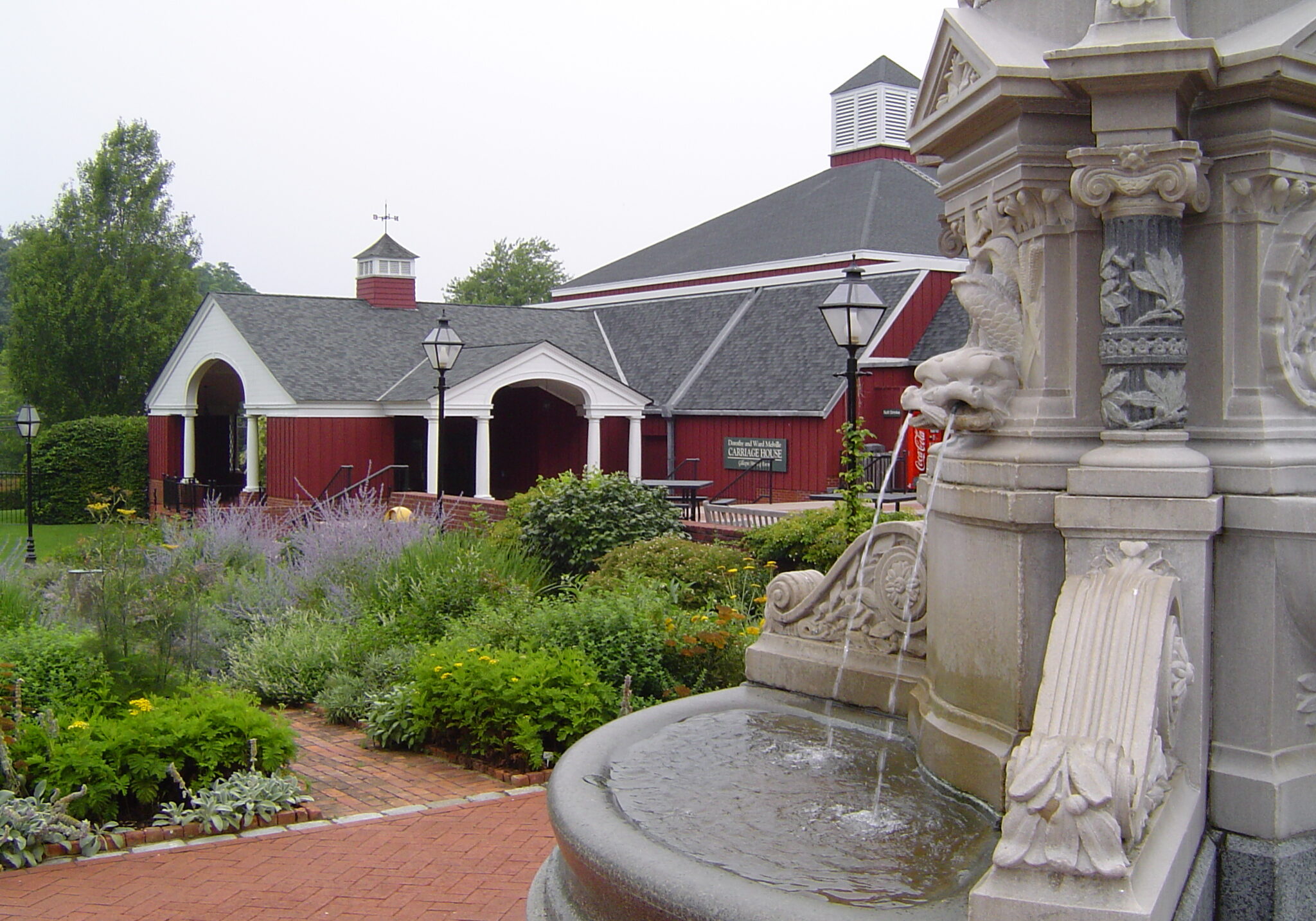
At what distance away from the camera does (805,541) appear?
12734 mm

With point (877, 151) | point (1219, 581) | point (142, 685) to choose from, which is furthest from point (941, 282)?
point (1219, 581)

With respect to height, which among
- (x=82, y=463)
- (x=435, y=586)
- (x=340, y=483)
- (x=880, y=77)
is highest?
(x=880, y=77)

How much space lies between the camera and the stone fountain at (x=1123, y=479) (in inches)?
131

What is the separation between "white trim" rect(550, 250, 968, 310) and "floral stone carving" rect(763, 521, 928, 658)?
1968 centimetres

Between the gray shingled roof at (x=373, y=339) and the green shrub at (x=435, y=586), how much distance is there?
13.8 metres

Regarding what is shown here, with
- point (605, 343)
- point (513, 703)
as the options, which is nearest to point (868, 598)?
point (513, 703)

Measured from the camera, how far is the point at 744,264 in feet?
108

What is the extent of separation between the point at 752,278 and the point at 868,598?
27.7 metres

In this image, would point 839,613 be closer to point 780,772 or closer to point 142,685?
point 780,772

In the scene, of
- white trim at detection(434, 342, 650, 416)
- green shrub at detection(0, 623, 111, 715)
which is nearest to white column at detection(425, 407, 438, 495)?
white trim at detection(434, 342, 650, 416)

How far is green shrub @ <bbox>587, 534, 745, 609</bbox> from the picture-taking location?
1107 centimetres

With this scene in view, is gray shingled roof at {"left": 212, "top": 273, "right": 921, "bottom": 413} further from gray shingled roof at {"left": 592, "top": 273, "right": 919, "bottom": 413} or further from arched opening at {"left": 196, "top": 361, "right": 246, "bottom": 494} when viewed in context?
arched opening at {"left": 196, "top": 361, "right": 246, "bottom": 494}

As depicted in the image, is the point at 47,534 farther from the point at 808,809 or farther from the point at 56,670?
the point at 808,809

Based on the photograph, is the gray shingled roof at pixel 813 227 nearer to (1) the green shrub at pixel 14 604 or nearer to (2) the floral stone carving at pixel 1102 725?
(1) the green shrub at pixel 14 604
